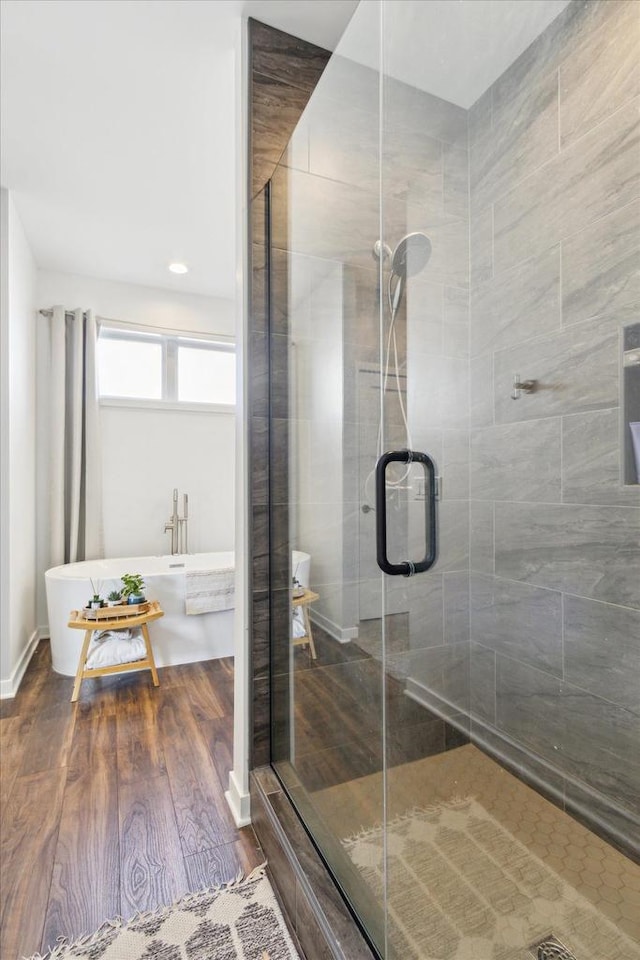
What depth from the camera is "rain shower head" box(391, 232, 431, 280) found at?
1092 mm

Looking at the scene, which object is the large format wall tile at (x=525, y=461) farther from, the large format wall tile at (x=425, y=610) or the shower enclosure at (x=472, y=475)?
the large format wall tile at (x=425, y=610)

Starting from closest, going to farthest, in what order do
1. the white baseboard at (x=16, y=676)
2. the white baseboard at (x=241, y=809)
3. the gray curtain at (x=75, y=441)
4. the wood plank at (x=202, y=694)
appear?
the white baseboard at (x=241, y=809)
the wood plank at (x=202, y=694)
the white baseboard at (x=16, y=676)
the gray curtain at (x=75, y=441)

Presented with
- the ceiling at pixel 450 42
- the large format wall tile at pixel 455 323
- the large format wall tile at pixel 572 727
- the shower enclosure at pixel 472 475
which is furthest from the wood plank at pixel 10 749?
the ceiling at pixel 450 42

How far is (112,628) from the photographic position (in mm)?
2670

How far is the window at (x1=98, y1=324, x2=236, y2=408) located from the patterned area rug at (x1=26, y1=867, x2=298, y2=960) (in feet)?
10.5

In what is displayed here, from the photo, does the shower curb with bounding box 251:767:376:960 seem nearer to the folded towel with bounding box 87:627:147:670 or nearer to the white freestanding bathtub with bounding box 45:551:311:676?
the folded towel with bounding box 87:627:147:670

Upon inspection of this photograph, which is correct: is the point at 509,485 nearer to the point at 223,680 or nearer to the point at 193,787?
the point at 193,787

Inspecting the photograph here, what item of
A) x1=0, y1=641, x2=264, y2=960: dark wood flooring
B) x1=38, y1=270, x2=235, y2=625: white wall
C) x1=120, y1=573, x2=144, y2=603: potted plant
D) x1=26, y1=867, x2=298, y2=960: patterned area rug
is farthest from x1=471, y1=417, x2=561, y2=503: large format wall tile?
x1=38, y1=270, x2=235, y2=625: white wall

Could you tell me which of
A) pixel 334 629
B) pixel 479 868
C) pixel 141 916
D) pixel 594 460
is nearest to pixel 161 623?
pixel 141 916

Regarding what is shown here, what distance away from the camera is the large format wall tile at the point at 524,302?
131cm

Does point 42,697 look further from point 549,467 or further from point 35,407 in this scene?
point 549,467

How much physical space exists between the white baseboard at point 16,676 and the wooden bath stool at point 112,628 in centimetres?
32

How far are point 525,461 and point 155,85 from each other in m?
2.12

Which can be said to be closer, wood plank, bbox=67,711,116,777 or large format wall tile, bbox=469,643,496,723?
large format wall tile, bbox=469,643,496,723
